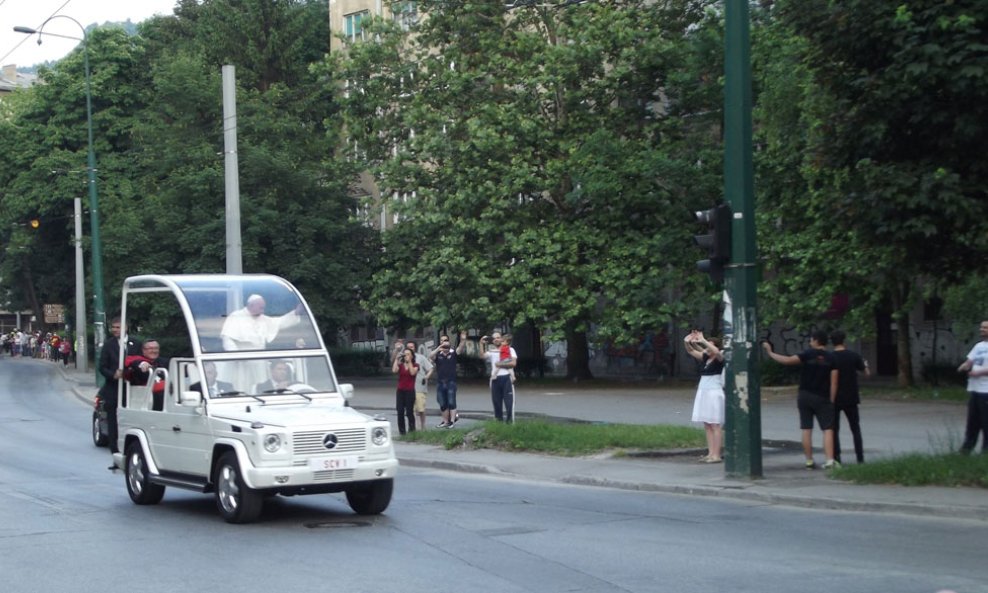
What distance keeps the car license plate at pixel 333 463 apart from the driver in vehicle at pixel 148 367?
2501 mm

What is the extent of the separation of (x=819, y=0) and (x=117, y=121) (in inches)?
1968

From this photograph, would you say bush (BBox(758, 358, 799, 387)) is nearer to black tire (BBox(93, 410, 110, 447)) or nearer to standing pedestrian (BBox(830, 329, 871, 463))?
standing pedestrian (BBox(830, 329, 871, 463))

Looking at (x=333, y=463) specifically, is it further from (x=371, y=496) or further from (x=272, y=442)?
(x=371, y=496)

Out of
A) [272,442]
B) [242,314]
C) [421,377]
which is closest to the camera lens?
[272,442]

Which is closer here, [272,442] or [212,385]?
[272,442]

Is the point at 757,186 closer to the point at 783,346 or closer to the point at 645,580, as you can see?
the point at 783,346

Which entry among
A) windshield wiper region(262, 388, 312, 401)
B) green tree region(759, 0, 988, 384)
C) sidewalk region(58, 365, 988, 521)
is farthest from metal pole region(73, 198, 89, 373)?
green tree region(759, 0, 988, 384)

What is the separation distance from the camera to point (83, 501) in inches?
535

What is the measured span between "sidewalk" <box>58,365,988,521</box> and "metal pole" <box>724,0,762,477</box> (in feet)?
1.67

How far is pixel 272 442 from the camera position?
11164mm

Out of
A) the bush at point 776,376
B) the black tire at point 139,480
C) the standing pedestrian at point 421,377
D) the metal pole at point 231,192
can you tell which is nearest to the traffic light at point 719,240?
the black tire at point 139,480

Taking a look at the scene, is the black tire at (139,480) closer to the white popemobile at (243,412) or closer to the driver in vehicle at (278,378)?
the white popemobile at (243,412)

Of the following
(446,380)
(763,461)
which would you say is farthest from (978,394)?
(446,380)

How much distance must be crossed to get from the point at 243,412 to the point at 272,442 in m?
0.91
